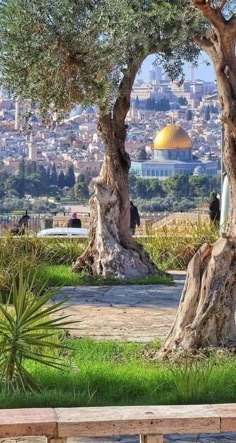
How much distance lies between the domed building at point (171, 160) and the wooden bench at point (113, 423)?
47115mm

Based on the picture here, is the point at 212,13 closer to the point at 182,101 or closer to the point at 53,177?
the point at 53,177

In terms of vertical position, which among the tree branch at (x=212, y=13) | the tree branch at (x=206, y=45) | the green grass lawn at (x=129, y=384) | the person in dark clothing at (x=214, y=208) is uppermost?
the tree branch at (x=212, y=13)

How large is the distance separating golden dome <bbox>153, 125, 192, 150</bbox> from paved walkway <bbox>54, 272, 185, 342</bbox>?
123ft

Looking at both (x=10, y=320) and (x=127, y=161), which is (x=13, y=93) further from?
(x=10, y=320)

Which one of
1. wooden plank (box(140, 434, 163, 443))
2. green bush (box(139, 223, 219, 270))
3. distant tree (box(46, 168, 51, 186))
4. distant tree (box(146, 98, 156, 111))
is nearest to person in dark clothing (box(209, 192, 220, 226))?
green bush (box(139, 223, 219, 270))

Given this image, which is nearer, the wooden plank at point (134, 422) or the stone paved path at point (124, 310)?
the wooden plank at point (134, 422)

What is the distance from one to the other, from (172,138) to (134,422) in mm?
51337

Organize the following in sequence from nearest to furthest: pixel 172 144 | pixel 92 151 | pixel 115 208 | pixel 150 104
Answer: pixel 115 208 < pixel 172 144 < pixel 92 151 < pixel 150 104

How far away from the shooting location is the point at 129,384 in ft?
25.6

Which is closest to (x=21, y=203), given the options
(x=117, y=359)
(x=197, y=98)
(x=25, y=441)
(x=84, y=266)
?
(x=84, y=266)

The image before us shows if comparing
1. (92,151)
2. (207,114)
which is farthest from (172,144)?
(207,114)

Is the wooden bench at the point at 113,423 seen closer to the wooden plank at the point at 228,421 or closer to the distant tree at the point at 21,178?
the wooden plank at the point at 228,421

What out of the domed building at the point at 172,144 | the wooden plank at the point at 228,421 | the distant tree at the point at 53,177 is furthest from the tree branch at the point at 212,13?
the domed building at the point at 172,144

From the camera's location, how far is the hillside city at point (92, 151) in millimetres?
47188
